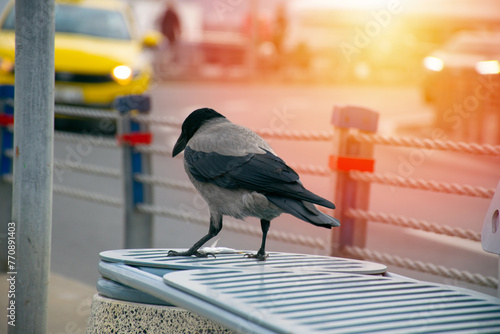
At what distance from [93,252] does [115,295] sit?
3514 mm

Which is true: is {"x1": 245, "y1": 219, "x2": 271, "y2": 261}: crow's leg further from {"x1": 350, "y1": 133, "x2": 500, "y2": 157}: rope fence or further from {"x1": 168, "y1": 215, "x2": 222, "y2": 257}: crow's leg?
{"x1": 350, "y1": 133, "x2": 500, "y2": 157}: rope fence

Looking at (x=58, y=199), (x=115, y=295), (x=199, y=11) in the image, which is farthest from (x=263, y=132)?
(x=199, y=11)

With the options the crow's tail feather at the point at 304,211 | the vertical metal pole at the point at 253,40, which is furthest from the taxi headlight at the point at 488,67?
the vertical metal pole at the point at 253,40

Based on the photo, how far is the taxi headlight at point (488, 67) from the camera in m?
12.5

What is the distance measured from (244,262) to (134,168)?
2.74m

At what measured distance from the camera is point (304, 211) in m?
2.30

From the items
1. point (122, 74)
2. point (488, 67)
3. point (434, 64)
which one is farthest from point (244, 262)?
point (434, 64)

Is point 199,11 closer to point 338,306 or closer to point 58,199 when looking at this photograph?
point 58,199

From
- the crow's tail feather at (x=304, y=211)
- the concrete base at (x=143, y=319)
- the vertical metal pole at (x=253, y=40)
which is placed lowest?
the concrete base at (x=143, y=319)

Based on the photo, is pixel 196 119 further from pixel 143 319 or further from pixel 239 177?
pixel 143 319

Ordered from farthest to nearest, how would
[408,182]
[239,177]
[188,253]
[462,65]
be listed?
[462,65] → [408,182] → [188,253] → [239,177]

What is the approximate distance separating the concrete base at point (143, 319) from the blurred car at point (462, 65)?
10.8m

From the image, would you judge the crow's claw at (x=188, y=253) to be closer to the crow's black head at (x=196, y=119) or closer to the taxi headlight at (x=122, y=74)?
the crow's black head at (x=196, y=119)

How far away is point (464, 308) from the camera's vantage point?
6.81 feet
